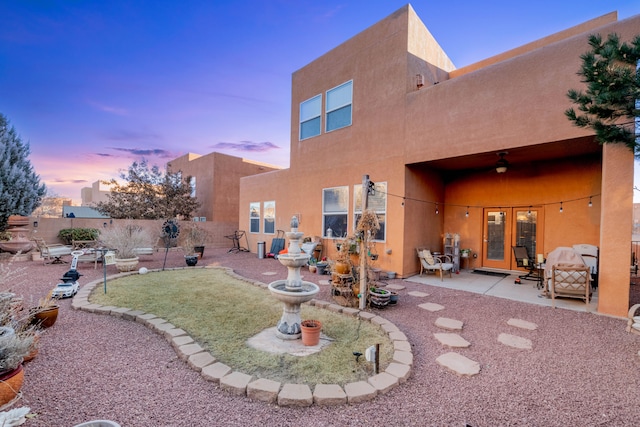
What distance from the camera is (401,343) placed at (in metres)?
3.19

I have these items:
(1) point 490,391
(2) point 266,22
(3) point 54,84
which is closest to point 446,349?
(1) point 490,391

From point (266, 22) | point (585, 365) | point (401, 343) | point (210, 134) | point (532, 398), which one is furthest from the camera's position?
point (210, 134)

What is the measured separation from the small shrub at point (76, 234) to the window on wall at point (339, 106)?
10.4 m

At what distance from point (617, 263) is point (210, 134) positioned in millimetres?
13468

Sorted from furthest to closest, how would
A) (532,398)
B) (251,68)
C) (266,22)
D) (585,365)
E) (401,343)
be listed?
(251,68) → (266,22) → (401,343) → (585,365) → (532,398)

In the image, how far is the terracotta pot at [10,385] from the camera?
A: 1973mm

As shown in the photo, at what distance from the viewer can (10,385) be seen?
6.62ft

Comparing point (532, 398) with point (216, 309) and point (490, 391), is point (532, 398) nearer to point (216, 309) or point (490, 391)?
point (490, 391)

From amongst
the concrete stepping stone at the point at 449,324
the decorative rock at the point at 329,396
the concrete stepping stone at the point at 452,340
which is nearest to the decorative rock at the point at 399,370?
the decorative rock at the point at 329,396

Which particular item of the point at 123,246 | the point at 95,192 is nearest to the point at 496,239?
the point at 123,246

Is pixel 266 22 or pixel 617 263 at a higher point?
pixel 266 22

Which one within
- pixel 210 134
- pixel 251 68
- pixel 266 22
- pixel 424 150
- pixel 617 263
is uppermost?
pixel 266 22

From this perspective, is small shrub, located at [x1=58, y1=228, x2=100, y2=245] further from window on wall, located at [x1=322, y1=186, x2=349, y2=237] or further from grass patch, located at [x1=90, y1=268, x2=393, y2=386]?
window on wall, located at [x1=322, y1=186, x2=349, y2=237]

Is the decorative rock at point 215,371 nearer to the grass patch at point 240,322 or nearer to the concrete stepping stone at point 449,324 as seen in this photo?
the grass patch at point 240,322
